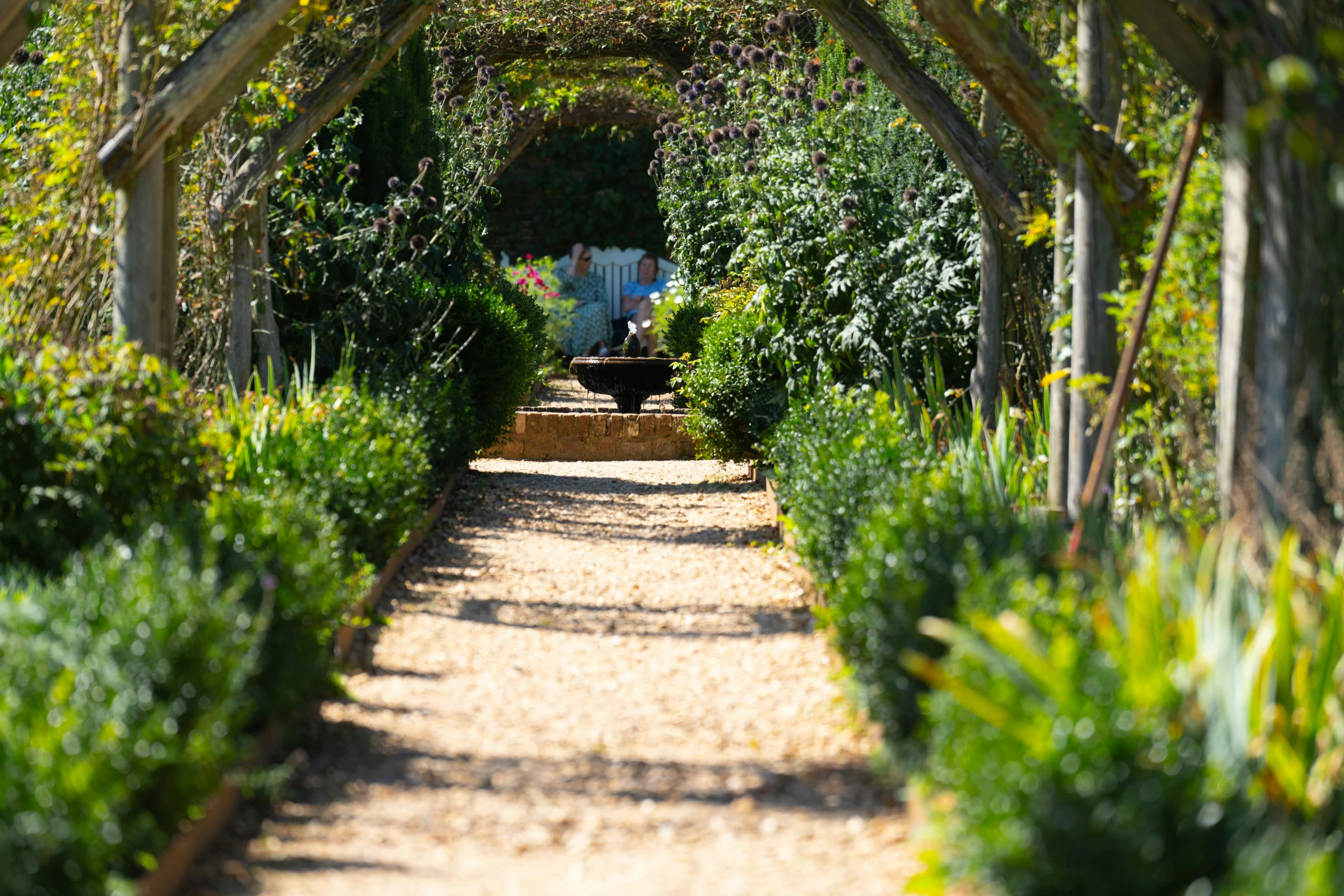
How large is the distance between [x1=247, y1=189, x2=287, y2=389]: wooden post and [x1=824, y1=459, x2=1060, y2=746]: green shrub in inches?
149

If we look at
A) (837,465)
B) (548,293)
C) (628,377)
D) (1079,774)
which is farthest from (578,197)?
(1079,774)

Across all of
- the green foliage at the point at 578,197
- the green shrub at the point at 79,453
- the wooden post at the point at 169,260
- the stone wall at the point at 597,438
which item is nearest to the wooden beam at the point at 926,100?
the wooden post at the point at 169,260

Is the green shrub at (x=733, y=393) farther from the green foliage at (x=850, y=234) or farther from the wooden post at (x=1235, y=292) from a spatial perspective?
the wooden post at (x=1235, y=292)

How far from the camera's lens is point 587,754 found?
3.26 metres

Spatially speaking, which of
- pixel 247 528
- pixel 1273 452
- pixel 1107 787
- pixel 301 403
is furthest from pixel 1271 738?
pixel 301 403

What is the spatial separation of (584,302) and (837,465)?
1155 cm

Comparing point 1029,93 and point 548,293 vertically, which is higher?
point 1029,93

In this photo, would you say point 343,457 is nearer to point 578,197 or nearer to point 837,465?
point 837,465

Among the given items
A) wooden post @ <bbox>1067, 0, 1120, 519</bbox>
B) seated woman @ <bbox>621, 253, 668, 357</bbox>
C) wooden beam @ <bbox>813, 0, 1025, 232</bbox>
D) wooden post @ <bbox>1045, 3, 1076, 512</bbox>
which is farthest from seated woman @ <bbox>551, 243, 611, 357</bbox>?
wooden post @ <bbox>1067, 0, 1120, 519</bbox>

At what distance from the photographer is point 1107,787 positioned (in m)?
1.97

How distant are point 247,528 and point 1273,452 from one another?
2.40 meters

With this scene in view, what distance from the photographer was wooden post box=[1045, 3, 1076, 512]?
14.7 ft

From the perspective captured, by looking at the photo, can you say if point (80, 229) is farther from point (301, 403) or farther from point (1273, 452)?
point (1273, 452)

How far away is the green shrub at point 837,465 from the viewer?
4.15 metres
